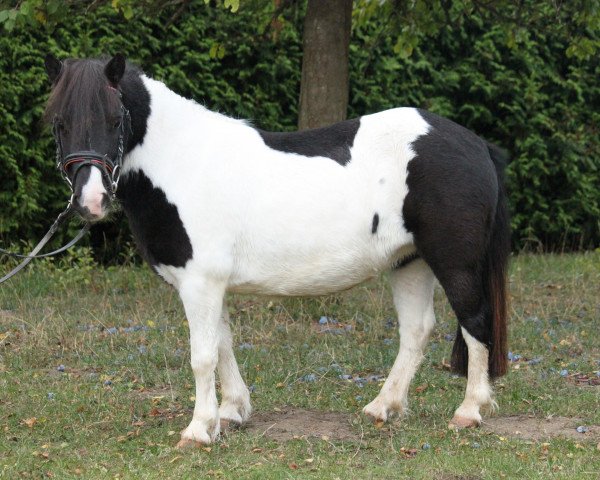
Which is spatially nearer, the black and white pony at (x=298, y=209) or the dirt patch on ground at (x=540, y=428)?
the black and white pony at (x=298, y=209)

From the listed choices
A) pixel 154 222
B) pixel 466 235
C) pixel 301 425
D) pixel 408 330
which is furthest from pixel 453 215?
pixel 154 222

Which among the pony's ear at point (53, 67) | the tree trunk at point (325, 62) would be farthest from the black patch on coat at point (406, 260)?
the tree trunk at point (325, 62)

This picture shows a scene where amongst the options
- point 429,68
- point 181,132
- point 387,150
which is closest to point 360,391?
point 387,150

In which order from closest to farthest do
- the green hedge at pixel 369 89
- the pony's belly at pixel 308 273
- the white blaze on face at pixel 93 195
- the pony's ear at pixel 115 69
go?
the white blaze on face at pixel 93 195 < the pony's ear at pixel 115 69 < the pony's belly at pixel 308 273 < the green hedge at pixel 369 89

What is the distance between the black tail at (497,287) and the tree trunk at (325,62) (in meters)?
2.83

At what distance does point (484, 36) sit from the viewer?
1117 cm

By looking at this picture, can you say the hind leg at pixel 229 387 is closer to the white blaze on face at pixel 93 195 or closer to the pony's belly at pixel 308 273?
the pony's belly at pixel 308 273

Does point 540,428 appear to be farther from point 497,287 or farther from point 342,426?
point 342,426

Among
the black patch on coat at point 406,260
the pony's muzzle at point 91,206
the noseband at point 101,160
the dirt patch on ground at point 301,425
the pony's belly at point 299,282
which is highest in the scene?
the noseband at point 101,160

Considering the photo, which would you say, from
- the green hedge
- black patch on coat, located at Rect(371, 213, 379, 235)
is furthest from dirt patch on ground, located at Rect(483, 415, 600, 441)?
the green hedge

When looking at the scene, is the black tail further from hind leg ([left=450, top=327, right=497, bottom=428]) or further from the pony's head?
the pony's head

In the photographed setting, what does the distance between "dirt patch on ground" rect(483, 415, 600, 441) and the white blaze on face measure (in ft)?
7.92

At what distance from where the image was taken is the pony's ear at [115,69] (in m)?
4.60

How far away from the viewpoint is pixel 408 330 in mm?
5371
